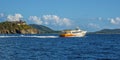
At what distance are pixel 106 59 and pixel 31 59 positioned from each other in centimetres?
1401

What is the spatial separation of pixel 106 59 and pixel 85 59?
4076 millimetres

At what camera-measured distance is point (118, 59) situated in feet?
213

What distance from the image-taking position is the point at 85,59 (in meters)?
65.6

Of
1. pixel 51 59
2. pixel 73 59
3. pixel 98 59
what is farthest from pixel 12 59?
pixel 98 59

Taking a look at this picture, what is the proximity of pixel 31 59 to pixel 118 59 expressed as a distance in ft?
51.9

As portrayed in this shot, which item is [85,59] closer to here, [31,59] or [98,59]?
[98,59]

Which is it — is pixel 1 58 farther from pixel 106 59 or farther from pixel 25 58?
pixel 106 59

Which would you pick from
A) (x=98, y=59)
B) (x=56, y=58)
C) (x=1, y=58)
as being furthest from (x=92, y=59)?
(x=1, y=58)

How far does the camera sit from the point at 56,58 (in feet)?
217

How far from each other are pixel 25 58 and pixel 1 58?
4.43m

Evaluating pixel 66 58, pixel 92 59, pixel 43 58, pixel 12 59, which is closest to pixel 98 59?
pixel 92 59

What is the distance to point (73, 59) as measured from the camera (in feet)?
214

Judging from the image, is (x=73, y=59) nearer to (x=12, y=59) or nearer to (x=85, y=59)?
(x=85, y=59)

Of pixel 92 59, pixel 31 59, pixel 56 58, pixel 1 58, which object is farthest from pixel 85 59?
pixel 1 58
